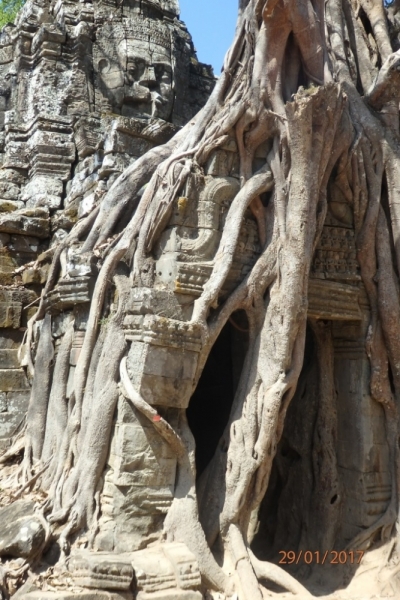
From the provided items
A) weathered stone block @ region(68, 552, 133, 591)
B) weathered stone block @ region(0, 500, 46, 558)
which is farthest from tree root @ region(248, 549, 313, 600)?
weathered stone block @ region(0, 500, 46, 558)

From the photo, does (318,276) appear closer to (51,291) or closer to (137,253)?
(137,253)

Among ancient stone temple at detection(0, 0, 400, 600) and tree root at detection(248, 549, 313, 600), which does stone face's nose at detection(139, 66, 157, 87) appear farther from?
tree root at detection(248, 549, 313, 600)

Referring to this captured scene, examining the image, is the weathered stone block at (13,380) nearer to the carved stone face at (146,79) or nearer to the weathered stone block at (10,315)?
the weathered stone block at (10,315)

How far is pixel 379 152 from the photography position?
20.0ft

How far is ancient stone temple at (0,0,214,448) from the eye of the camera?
7121 millimetres

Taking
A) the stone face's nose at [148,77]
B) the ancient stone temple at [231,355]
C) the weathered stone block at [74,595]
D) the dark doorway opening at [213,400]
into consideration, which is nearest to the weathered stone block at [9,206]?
the ancient stone temple at [231,355]

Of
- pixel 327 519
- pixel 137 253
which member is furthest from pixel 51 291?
pixel 327 519

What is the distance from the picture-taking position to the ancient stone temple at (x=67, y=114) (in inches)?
280

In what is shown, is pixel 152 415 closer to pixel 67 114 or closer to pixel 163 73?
pixel 67 114

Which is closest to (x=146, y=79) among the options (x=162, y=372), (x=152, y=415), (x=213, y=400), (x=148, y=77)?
(x=148, y=77)
